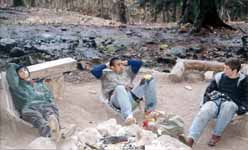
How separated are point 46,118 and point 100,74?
1.21 metres

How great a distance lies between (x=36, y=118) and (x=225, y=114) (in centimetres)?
195

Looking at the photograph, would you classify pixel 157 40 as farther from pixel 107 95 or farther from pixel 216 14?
pixel 107 95

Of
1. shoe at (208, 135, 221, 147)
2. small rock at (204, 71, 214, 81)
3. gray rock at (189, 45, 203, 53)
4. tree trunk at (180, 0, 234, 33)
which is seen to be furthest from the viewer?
tree trunk at (180, 0, 234, 33)

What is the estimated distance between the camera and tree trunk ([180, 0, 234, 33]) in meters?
13.3

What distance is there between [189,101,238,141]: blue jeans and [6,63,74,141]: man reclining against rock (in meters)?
1.32

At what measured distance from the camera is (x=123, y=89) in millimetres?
5426

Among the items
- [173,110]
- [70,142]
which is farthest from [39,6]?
[70,142]

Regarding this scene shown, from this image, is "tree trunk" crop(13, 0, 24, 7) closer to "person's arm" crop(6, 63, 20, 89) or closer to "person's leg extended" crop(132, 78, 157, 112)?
"person's leg extended" crop(132, 78, 157, 112)

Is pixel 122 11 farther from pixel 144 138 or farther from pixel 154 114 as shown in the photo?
pixel 144 138

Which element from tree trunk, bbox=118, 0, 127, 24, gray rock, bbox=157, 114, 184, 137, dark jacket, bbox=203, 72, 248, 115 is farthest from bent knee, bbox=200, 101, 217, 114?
tree trunk, bbox=118, 0, 127, 24

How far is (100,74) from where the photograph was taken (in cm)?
576

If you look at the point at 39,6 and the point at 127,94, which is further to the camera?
the point at 39,6

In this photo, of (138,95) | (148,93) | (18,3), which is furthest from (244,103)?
(18,3)

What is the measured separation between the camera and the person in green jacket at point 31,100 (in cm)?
465
